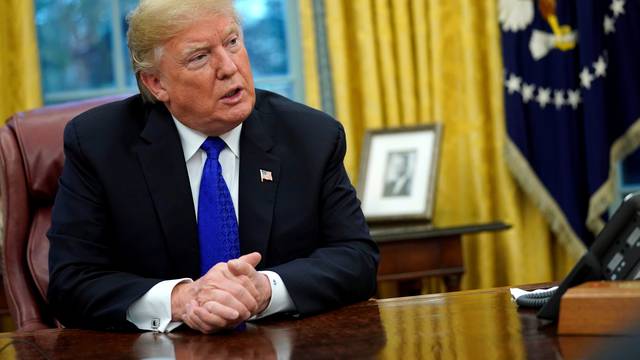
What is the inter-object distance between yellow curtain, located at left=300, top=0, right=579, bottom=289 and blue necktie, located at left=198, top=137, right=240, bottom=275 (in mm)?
2128

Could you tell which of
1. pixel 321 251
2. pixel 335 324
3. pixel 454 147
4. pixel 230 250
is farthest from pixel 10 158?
pixel 454 147

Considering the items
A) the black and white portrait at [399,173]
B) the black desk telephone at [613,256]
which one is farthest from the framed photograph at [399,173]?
the black desk telephone at [613,256]

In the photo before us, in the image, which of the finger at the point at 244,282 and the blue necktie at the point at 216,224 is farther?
the blue necktie at the point at 216,224

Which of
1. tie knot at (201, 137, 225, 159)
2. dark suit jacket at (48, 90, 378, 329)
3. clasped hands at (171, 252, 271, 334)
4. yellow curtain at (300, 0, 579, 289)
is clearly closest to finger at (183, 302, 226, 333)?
clasped hands at (171, 252, 271, 334)

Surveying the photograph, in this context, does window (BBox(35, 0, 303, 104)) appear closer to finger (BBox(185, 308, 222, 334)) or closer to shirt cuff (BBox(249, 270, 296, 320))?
shirt cuff (BBox(249, 270, 296, 320))

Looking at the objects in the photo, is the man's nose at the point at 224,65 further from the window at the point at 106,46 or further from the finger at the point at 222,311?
the window at the point at 106,46

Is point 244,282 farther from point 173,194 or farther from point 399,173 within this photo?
point 399,173

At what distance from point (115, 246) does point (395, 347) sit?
3.09 feet

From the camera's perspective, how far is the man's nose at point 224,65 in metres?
2.28

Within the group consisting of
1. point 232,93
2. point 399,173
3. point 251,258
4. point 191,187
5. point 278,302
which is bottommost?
point 399,173

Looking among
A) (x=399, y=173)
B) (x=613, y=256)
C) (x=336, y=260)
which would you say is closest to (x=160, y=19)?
(x=336, y=260)

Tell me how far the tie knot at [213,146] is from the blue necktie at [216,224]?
2.7 inches

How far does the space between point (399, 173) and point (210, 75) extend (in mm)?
2024

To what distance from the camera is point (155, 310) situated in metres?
1.99
